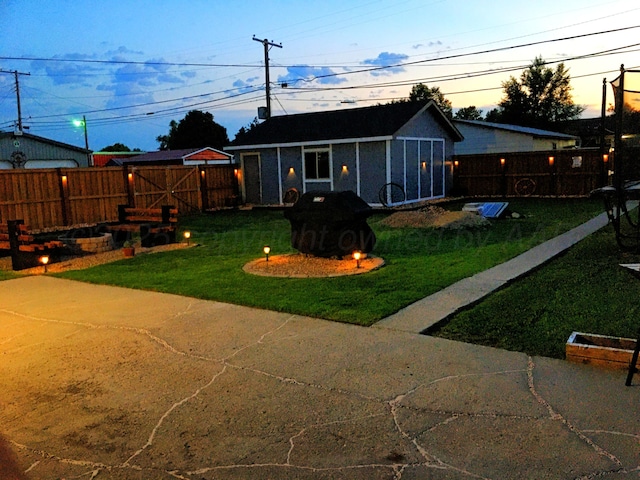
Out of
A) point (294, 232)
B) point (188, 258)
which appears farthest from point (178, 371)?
point (188, 258)

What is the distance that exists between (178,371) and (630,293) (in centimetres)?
529

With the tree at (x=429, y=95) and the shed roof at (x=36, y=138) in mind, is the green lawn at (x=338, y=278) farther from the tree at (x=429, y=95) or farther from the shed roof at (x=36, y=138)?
the tree at (x=429, y=95)

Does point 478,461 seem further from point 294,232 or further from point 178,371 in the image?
point 294,232

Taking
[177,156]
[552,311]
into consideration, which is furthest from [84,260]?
[177,156]

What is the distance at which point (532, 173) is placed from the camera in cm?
2372

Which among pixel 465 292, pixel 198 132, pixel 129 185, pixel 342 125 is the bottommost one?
pixel 465 292

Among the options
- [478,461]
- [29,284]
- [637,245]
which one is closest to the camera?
[478,461]

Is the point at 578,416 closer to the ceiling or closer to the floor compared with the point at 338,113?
closer to the floor

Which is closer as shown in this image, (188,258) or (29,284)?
(29,284)

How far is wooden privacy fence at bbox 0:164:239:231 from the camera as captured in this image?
636 inches

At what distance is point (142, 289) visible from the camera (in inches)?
312

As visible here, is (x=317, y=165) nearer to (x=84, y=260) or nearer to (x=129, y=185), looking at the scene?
(x=129, y=185)

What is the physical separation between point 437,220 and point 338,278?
286 inches

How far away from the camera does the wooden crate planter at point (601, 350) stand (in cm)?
429
